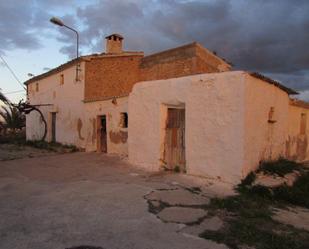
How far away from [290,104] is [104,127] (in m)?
8.43

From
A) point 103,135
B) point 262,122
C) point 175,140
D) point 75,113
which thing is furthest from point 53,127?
point 262,122

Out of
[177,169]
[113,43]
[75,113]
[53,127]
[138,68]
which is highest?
[113,43]

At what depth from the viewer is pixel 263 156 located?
995 cm

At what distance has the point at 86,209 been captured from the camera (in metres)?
6.20

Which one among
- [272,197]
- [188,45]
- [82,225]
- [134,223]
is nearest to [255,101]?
[272,197]

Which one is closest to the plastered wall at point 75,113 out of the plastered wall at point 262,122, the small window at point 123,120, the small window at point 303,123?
the small window at point 123,120

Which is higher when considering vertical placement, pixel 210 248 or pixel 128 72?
pixel 128 72

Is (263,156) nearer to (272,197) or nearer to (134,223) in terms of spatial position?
(272,197)

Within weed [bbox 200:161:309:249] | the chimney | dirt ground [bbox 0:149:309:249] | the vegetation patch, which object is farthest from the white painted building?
the chimney

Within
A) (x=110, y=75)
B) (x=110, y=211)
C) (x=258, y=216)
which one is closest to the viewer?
(x=110, y=211)

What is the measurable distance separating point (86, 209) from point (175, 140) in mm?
4790

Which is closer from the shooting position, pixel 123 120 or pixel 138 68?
pixel 123 120

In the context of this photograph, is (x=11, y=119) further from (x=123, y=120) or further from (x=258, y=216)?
(x=258, y=216)

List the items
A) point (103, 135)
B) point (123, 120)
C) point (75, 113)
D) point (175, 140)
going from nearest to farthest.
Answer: point (175, 140), point (123, 120), point (103, 135), point (75, 113)
